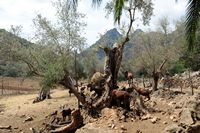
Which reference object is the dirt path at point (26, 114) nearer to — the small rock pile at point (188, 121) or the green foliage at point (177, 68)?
the small rock pile at point (188, 121)

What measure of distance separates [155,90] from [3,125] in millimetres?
9290

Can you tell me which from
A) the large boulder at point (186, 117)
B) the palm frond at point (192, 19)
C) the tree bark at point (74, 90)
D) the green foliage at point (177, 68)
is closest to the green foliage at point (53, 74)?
the tree bark at point (74, 90)

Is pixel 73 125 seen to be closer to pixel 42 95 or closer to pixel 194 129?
pixel 194 129

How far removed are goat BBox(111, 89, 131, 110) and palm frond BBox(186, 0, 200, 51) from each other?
27.1 feet

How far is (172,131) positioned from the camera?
51.1 feet

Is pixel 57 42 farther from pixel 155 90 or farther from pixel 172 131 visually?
pixel 172 131

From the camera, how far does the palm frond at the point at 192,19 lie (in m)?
10.5

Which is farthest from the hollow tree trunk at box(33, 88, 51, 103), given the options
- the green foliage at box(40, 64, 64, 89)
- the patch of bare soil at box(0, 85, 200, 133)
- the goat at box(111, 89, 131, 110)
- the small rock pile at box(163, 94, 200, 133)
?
the small rock pile at box(163, 94, 200, 133)

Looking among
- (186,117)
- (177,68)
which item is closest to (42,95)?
(186,117)

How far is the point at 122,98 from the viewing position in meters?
19.3

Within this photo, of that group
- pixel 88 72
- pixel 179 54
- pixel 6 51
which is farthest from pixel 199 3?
pixel 88 72

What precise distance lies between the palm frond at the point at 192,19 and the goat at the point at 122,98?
8.26 meters

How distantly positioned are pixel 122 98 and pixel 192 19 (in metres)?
9.12

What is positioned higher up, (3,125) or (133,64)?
(133,64)
